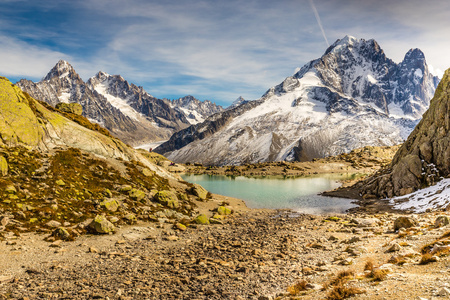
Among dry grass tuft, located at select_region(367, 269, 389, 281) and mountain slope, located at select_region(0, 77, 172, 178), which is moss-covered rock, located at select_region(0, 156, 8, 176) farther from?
dry grass tuft, located at select_region(367, 269, 389, 281)

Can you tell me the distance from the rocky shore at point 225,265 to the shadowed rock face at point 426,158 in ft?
99.9

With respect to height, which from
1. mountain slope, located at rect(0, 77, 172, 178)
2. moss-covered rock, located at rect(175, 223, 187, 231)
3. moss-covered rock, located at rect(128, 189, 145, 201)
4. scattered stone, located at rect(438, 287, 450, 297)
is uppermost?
mountain slope, located at rect(0, 77, 172, 178)

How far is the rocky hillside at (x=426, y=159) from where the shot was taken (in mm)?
51312

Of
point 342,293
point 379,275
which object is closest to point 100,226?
point 342,293

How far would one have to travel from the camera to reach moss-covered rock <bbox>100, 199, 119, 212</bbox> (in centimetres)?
3159

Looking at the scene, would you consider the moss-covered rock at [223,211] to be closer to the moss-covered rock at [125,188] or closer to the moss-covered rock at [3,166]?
the moss-covered rock at [125,188]

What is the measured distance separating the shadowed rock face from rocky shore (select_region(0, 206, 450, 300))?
99.9 feet

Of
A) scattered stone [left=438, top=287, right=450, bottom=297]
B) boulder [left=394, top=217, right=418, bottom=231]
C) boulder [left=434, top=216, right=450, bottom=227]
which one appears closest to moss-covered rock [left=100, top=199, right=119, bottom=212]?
scattered stone [left=438, top=287, right=450, bottom=297]

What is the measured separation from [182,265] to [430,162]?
55.1 metres

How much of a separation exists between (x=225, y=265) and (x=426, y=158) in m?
53.3

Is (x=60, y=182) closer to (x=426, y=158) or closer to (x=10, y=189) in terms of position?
(x=10, y=189)

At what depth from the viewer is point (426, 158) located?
54469 mm

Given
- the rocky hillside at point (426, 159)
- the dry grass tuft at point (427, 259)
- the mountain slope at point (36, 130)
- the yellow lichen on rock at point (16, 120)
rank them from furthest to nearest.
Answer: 1. the rocky hillside at point (426, 159)
2. the mountain slope at point (36, 130)
3. the yellow lichen on rock at point (16, 120)
4. the dry grass tuft at point (427, 259)

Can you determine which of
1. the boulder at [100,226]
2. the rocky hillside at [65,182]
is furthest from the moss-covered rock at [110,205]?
the boulder at [100,226]
